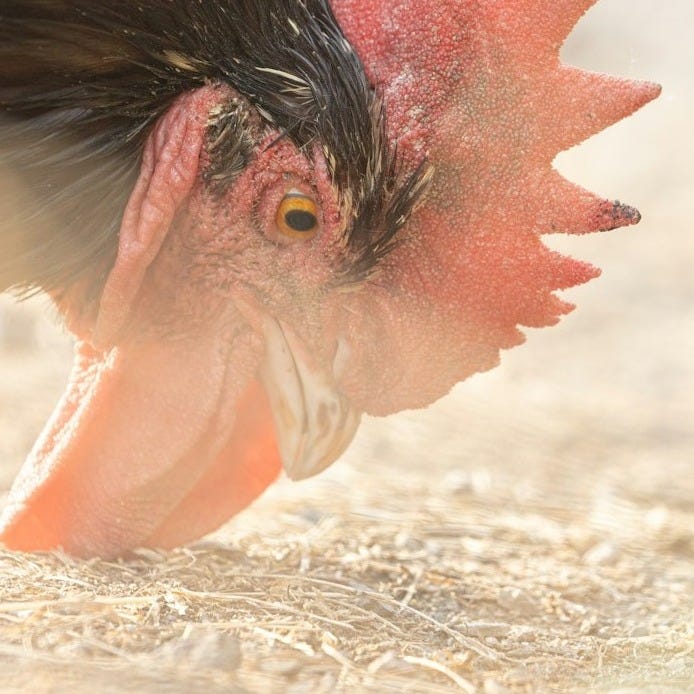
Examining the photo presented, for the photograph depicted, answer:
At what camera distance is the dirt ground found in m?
3.00

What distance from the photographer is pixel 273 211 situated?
344cm

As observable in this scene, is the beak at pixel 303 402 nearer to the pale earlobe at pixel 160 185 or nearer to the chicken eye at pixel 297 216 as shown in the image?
the chicken eye at pixel 297 216

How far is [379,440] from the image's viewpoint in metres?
6.45

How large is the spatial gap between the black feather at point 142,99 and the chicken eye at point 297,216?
10 centimetres

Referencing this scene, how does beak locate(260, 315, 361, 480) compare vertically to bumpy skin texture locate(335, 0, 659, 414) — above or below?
below

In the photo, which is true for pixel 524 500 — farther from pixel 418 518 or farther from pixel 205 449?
pixel 205 449

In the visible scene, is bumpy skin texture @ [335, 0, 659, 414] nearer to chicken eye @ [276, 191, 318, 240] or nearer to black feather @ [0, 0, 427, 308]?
black feather @ [0, 0, 427, 308]

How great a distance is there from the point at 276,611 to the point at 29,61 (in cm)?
162

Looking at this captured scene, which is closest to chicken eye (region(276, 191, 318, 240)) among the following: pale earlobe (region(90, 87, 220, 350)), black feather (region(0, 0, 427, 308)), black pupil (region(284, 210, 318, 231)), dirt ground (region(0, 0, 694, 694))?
→ black pupil (region(284, 210, 318, 231))

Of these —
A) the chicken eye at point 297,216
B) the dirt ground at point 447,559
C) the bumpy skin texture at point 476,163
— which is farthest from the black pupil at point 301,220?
the dirt ground at point 447,559

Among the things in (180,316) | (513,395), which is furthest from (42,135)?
(513,395)

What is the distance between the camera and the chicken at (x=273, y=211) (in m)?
3.38

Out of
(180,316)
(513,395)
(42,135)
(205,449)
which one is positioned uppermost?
(513,395)

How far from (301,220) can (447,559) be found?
1.59 meters
